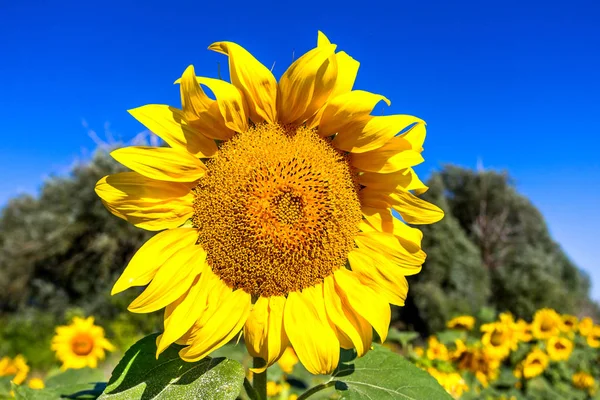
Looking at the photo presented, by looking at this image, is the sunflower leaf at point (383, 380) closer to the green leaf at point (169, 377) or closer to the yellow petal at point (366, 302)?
the yellow petal at point (366, 302)

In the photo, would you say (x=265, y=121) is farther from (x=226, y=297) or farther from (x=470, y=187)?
(x=470, y=187)

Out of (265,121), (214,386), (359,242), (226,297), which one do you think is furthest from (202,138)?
(214,386)

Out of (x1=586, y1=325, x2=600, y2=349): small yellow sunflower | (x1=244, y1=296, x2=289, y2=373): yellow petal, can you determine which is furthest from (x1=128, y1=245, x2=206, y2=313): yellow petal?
(x1=586, y1=325, x2=600, y2=349): small yellow sunflower

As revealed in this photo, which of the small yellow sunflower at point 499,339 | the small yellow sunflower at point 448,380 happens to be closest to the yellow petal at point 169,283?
the small yellow sunflower at point 448,380

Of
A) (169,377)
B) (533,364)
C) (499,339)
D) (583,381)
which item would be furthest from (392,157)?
(583,381)

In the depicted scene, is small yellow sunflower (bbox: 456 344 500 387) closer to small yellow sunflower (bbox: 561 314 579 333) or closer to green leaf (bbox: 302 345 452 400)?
small yellow sunflower (bbox: 561 314 579 333)

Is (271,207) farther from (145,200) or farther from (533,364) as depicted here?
(533,364)

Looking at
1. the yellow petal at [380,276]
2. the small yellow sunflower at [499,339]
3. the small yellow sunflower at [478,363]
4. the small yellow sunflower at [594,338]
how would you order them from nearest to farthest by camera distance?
the yellow petal at [380,276] → the small yellow sunflower at [478,363] → the small yellow sunflower at [499,339] → the small yellow sunflower at [594,338]
